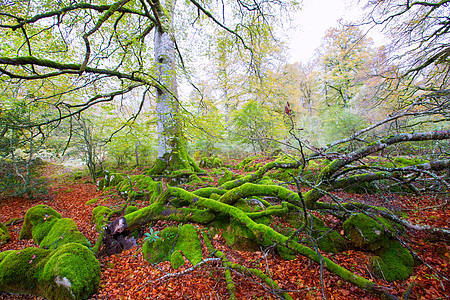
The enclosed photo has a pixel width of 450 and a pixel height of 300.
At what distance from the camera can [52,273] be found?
2439 mm

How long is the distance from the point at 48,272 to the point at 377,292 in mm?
4567

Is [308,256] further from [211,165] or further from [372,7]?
[211,165]

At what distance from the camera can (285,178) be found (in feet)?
22.2

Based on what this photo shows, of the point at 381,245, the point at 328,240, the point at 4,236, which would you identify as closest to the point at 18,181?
the point at 4,236

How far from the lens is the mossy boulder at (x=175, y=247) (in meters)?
3.06

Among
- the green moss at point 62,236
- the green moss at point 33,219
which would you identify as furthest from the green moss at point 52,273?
the green moss at point 33,219

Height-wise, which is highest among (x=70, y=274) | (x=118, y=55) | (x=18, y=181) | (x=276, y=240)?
(x=118, y=55)

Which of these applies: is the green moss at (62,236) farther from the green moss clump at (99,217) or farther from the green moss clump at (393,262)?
the green moss clump at (393,262)

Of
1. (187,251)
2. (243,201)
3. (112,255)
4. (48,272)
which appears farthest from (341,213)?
(48,272)

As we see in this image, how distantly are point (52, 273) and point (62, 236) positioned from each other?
131 centimetres

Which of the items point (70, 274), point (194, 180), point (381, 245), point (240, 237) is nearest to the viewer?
point (70, 274)

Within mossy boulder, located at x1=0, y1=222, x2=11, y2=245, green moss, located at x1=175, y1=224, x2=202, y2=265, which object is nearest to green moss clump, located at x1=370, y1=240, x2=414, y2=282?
green moss, located at x1=175, y1=224, x2=202, y2=265

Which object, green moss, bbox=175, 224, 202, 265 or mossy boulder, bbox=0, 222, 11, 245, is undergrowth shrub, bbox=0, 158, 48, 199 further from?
green moss, bbox=175, 224, 202, 265

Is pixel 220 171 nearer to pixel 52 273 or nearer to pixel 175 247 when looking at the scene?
pixel 175 247
